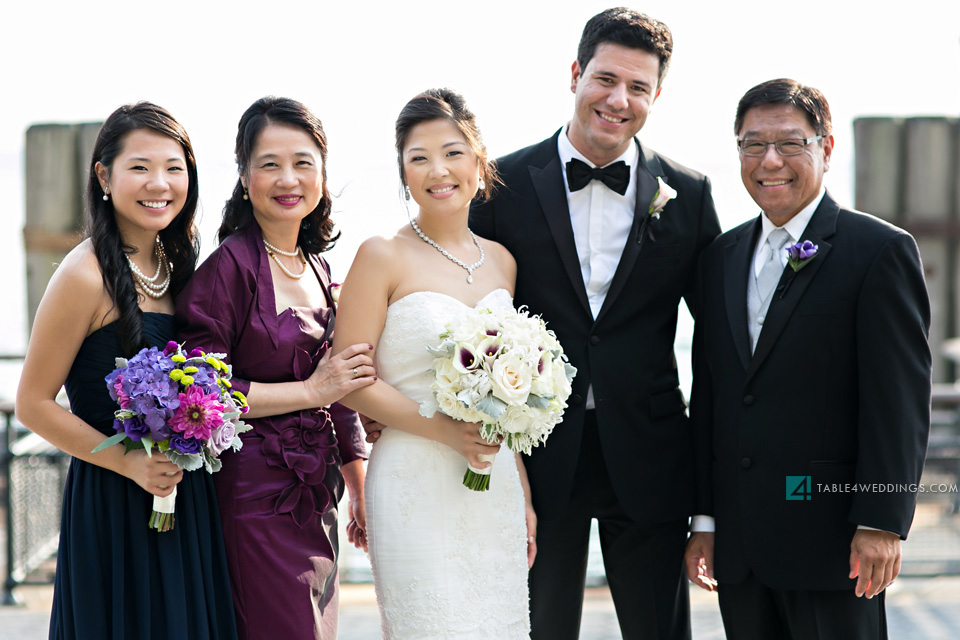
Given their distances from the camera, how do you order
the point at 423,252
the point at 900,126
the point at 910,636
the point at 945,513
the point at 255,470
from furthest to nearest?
the point at 900,126, the point at 945,513, the point at 910,636, the point at 423,252, the point at 255,470

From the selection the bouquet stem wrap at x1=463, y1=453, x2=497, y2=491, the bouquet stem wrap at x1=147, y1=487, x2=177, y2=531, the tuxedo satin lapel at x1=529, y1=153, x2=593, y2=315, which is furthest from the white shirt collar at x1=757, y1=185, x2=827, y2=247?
the bouquet stem wrap at x1=147, y1=487, x2=177, y2=531

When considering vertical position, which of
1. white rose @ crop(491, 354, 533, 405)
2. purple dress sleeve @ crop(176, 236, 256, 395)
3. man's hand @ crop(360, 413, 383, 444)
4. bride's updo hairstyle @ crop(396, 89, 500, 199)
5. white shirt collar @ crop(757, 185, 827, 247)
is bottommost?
man's hand @ crop(360, 413, 383, 444)

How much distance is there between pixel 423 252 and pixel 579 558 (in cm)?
137

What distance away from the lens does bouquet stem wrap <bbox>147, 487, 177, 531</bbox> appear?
9.52 ft

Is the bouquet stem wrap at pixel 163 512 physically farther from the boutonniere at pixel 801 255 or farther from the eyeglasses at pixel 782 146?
the eyeglasses at pixel 782 146

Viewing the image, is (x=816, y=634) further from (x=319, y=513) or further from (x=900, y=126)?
(x=900, y=126)

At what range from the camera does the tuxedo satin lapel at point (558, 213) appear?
3.53 m

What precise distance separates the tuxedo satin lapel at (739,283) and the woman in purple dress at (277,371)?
1.33 m

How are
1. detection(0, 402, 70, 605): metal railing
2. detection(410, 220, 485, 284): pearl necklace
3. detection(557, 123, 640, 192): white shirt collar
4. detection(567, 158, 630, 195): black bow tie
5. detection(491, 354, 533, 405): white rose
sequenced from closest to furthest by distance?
detection(491, 354, 533, 405): white rose → detection(410, 220, 485, 284): pearl necklace → detection(567, 158, 630, 195): black bow tie → detection(557, 123, 640, 192): white shirt collar → detection(0, 402, 70, 605): metal railing

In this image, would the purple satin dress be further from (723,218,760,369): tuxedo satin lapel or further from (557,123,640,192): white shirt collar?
(723,218,760,369): tuxedo satin lapel

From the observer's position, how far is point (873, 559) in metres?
Result: 3.01

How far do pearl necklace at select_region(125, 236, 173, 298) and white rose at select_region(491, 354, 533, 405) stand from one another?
122cm

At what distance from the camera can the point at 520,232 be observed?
3631 millimetres

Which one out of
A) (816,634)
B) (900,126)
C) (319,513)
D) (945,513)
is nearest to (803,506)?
(816,634)
